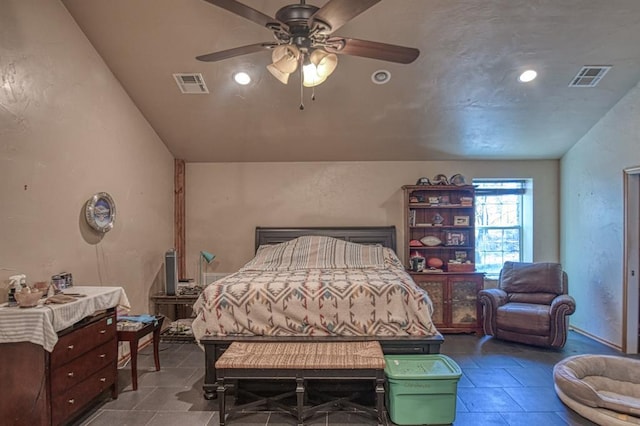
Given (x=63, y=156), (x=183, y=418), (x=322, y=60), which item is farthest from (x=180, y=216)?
(x=322, y=60)

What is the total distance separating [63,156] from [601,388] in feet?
16.6

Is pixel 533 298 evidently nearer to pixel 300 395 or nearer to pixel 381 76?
pixel 381 76

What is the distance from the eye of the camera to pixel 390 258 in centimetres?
494

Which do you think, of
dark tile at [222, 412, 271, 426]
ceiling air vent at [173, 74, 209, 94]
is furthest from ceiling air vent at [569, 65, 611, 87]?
dark tile at [222, 412, 271, 426]

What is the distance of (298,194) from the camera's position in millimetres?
5727

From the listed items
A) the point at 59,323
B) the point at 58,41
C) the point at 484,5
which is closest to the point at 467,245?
the point at 484,5

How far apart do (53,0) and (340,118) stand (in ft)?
10.0

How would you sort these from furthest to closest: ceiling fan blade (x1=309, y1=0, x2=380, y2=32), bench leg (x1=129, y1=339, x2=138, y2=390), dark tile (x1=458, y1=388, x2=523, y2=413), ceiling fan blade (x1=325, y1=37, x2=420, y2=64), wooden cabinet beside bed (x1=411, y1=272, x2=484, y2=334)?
wooden cabinet beside bed (x1=411, y1=272, x2=484, y2=334)
bench leg (x1=129, y1=339, x2=138, y2=390)
dark tile (x1=458, y1=388, x2=523, y2=413)
ceiling fan blade (x1=325, y1=37, x2=420, y2=64)
ceiling fan blade (x1=309, y1=0, x2=380, y2=32)

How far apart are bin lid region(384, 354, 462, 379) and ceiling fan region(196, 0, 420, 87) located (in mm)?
2249

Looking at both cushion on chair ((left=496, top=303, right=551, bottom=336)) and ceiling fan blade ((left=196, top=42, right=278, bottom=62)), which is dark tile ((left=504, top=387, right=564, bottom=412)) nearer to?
cushion on chair ((left=496, top=303, right=551, bottom=336))

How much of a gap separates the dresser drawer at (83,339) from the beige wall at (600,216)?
17.5 feet

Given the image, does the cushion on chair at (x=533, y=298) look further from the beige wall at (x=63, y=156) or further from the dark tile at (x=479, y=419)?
the beige wall at (x=63, y=156)

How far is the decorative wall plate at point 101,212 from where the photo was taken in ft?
11.9

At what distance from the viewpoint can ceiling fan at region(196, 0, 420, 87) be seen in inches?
84.7
